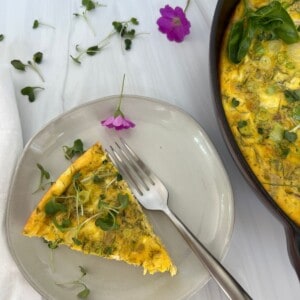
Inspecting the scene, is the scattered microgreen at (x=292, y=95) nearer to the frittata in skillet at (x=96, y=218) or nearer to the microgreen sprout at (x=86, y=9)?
the frittata in skillet at (x=96, y=218)

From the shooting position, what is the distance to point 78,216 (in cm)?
94

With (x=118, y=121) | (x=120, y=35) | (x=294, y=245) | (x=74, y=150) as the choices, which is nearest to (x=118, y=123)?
(x=118, y=121)

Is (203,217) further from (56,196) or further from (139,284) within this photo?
(56,196)

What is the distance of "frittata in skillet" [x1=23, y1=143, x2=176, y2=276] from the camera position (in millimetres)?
914

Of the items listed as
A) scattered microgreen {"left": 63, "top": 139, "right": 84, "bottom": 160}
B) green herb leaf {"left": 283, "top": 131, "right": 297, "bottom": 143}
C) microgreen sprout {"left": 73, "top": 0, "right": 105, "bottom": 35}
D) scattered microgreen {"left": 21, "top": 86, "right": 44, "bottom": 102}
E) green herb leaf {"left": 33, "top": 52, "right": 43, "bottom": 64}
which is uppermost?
microgreen sprout {"left": 73, "top": 0, "right": 105, "bottom": 35}

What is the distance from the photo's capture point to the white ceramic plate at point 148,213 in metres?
0.89

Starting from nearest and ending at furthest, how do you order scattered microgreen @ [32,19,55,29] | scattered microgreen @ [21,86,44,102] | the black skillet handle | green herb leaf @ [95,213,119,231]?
1. the black skillet handle
2. green herb leaf @ [95,213,119,231]
3. scattered microgreen @ [21,86,44,102]
4. scattered microgreen @ [32,19,55,29]

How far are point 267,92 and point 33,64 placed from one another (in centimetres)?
56

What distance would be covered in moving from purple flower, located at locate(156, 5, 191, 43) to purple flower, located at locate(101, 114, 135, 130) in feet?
1.02

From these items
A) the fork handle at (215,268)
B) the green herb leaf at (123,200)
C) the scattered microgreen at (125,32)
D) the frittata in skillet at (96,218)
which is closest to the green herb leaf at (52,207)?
the frittata in skillet at (96,218)

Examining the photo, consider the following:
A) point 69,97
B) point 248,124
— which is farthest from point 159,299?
point 69,97

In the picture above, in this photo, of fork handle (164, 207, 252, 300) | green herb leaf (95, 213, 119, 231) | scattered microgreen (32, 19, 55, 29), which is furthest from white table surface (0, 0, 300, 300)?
green herb leaf (95, 213, 119, 231)

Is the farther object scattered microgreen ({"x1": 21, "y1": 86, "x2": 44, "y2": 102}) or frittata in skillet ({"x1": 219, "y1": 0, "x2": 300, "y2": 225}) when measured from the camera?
scattered microgreen ({"x1": 21, "y1": 86, "x2": 44, "y2": 102})

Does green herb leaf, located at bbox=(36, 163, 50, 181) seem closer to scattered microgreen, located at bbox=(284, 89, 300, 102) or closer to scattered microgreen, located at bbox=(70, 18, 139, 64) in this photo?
scattered microgreen, located at bbox=(70, 18, 139, 64)
